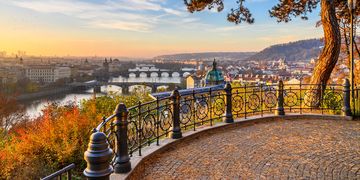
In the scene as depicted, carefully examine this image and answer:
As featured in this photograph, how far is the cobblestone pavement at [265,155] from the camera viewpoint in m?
4.95

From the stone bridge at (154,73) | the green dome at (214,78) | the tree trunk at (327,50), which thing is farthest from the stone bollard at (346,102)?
the stone bridge at (154,73)

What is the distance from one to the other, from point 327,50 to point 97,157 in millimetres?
10525

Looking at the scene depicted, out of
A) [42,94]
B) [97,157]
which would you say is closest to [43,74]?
[42,94]

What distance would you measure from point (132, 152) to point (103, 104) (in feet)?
39.5

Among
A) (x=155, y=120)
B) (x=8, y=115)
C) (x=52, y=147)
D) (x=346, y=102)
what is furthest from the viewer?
(x=8, y=115)

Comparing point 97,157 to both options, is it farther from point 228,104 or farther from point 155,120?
point 228,104

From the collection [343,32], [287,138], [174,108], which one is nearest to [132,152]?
[174,108]

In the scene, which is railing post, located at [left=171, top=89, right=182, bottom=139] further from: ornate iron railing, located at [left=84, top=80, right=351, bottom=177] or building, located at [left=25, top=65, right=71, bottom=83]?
building, located at [left=25, top=65, right=71, bottom=83]

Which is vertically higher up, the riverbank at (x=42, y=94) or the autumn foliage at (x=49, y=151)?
the autumn foliage at (x=49, y=151)

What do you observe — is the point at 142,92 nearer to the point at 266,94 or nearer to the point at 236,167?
the point at 266,94

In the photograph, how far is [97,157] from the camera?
10.2ft

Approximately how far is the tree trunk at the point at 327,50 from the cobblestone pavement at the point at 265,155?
2.70m

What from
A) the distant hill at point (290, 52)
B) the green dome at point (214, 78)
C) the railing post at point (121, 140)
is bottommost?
the railing post at point (121, 140)

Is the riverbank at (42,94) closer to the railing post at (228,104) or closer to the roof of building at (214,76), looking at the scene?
the roof of building at (214,76)
